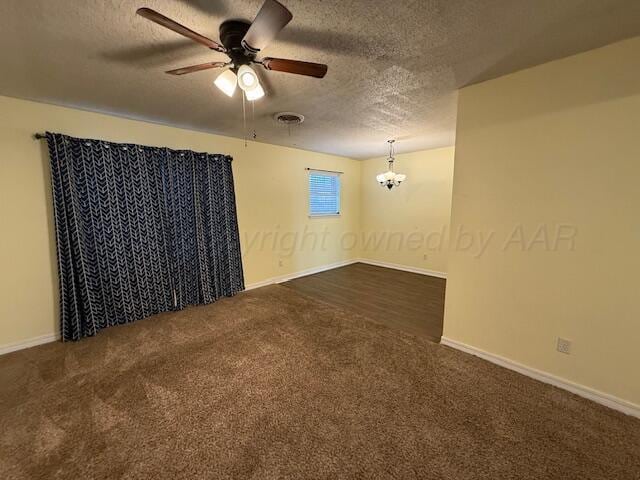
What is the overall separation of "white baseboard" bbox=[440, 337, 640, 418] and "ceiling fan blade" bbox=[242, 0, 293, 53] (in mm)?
2785

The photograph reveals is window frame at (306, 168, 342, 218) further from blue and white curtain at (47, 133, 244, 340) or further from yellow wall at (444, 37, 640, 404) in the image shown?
yellow wall at (444, 37, 640, 404)

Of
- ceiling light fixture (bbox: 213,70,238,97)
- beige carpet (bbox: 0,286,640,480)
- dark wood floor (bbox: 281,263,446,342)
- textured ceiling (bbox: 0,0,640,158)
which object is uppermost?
textured ceiling (bbox: 0,0,640,158)

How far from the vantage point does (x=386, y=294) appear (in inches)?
159

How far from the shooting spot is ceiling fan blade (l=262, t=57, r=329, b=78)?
146 centimetres

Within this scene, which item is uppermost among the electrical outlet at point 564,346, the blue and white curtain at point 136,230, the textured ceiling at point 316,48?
the textured ceiling at point 316,48

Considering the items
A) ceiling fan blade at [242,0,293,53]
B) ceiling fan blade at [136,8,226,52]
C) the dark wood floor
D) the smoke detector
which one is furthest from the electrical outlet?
the smoke detector

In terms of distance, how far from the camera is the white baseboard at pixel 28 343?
2.45 metres

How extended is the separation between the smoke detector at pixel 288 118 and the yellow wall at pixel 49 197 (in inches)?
43.5

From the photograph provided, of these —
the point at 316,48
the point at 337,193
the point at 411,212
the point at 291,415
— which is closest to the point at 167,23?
the point at 316,48

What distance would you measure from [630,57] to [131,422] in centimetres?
385

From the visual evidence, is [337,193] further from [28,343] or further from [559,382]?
[28,343]

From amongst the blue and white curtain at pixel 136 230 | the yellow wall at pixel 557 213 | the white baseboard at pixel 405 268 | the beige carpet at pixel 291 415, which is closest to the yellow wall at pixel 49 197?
the blue and white curtain at pixel 136 230

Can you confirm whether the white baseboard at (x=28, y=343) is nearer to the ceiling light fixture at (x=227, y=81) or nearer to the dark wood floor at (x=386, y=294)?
the dark wood floor at (x=386, y=294)

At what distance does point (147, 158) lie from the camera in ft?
10.00
